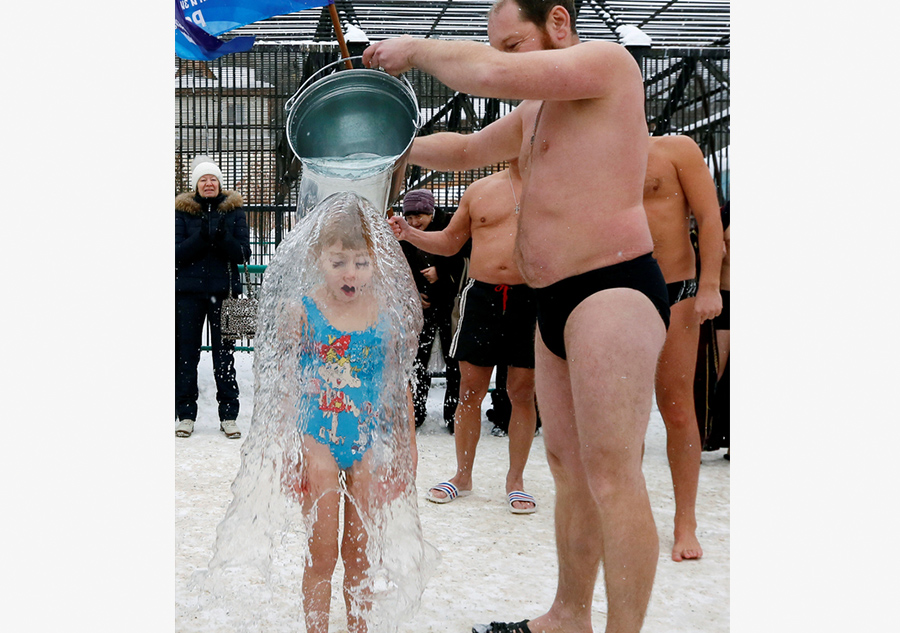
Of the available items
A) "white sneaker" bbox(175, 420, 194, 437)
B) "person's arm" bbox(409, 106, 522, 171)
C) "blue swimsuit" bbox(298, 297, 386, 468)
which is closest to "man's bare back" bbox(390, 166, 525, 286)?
"person's arm" bbox(409, 106, 522, 171)

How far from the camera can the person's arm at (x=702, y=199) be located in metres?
2.31

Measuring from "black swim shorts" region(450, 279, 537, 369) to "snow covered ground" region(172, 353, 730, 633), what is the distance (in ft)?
1.92

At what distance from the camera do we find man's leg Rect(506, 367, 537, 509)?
2891 mm

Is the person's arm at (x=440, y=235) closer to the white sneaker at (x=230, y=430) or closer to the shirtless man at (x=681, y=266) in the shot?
the shirtless man at (x=681, y=266)

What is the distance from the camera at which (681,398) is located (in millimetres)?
2355

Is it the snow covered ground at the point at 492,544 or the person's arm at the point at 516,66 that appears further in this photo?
the snow covered ground at the point at 492,544

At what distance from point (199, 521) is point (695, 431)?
5.65 ft

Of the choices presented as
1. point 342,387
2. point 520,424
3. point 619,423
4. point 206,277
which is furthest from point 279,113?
point 619,423

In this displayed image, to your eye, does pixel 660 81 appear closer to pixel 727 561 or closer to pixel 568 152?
pixel 727 561

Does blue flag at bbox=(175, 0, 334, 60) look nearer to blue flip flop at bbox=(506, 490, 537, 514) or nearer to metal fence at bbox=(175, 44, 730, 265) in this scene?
blue flip flop at bbox=(506, 490, 537, 514)

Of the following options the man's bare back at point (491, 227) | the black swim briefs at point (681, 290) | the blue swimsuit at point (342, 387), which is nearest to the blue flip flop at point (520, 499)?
the man's bare back at point (491, 227)

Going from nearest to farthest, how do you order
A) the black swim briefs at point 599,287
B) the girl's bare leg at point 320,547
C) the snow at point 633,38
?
the black swim briefs at point 599,287, the girl's bare leg at point 320,547, the snow at point 633,38

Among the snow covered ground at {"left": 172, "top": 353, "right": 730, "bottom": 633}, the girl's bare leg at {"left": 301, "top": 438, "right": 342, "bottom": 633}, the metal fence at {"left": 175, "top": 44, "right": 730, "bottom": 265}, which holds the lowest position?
the snow covered ground at {"left": 172, "top": 353, "right": 730, "bottom": 633}

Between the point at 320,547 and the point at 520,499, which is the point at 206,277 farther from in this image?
the point at 320,547
